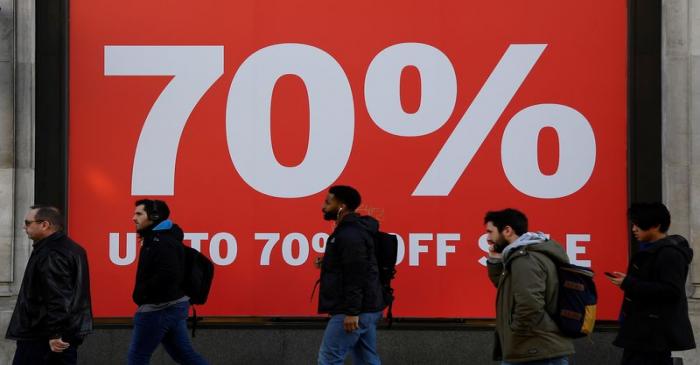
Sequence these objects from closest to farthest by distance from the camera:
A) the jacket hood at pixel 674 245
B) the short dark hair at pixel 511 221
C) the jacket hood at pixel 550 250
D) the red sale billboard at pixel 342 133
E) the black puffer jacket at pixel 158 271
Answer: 1. the jacket hood at pixel 550 250
2. the short dark hair at pixel 511 221
3. the jacket hood at pixel 674 245
4. the black puffer jacket at pixel 158 271
5. the red sale billboard at pixel 342 133

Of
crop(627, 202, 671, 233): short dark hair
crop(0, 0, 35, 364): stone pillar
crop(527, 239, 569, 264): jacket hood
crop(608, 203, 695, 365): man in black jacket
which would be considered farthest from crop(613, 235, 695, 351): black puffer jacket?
crop(0, 0, 35, 364): stone pillar

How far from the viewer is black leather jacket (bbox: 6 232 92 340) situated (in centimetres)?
700

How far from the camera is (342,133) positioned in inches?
396

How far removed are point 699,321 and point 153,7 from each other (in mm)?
5938

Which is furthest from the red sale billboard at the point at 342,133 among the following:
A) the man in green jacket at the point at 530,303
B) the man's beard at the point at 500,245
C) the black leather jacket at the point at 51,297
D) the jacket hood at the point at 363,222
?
the man in green jacket at the point at 530,303

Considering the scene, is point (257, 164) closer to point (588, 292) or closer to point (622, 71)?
point (622, 71)

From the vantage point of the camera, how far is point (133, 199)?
33.0 ft

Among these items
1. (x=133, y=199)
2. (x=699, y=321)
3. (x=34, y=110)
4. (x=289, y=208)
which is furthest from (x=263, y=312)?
(x=699, y=321)

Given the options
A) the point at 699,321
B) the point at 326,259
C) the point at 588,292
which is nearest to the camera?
the point at 588,292

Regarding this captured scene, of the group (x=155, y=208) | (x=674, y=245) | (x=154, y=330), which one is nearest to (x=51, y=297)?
(x=154, y=330)

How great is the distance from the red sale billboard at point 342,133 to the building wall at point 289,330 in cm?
28

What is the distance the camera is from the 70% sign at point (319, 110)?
32.8 feet

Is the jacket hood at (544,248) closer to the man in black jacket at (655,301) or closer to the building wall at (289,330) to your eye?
the man in black jacket at (655,301)

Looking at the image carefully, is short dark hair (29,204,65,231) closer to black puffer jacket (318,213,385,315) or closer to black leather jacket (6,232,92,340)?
black leather jacket (6,232,92,340)
